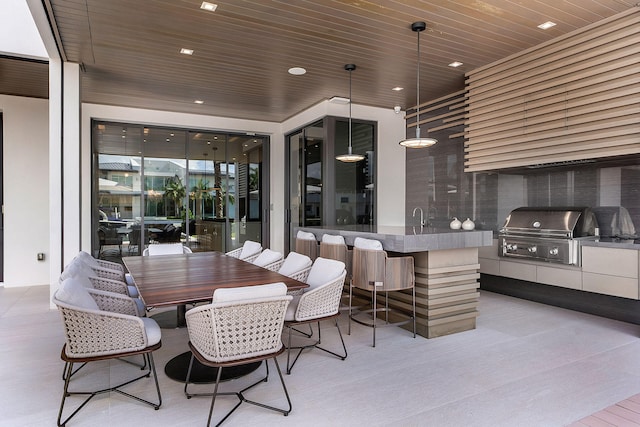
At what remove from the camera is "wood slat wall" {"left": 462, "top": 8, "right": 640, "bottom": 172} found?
3.75 m

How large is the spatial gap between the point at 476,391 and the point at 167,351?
96.8 inches

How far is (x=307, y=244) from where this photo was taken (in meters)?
4.93

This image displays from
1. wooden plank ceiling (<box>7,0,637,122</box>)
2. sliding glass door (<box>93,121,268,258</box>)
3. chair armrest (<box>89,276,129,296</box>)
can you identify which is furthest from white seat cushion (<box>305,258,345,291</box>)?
sliding glass door (<box>93,121,268,258</box>)

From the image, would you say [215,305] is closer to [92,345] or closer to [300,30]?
[92,345]

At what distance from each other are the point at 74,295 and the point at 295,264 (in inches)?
69.4

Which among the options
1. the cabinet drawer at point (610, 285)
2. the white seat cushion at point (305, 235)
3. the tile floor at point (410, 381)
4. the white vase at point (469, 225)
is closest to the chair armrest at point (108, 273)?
the tile floor at point (410, 381)

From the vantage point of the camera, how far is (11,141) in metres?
6.11

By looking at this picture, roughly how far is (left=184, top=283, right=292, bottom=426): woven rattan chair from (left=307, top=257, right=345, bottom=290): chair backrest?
0.82m

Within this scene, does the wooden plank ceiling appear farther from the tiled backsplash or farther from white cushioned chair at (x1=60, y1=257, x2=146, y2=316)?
white cushioned chair at (x1=60, y1=257, x2=146, y2=316)

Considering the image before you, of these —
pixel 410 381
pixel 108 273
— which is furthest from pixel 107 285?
pixel 410 381

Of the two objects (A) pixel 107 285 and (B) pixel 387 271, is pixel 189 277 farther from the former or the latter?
(B) pixel 387 271

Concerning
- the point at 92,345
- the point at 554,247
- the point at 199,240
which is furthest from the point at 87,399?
the point at 199,240

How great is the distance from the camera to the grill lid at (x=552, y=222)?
451 centimetres

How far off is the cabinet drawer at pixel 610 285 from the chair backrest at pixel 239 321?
3712 millimetres
